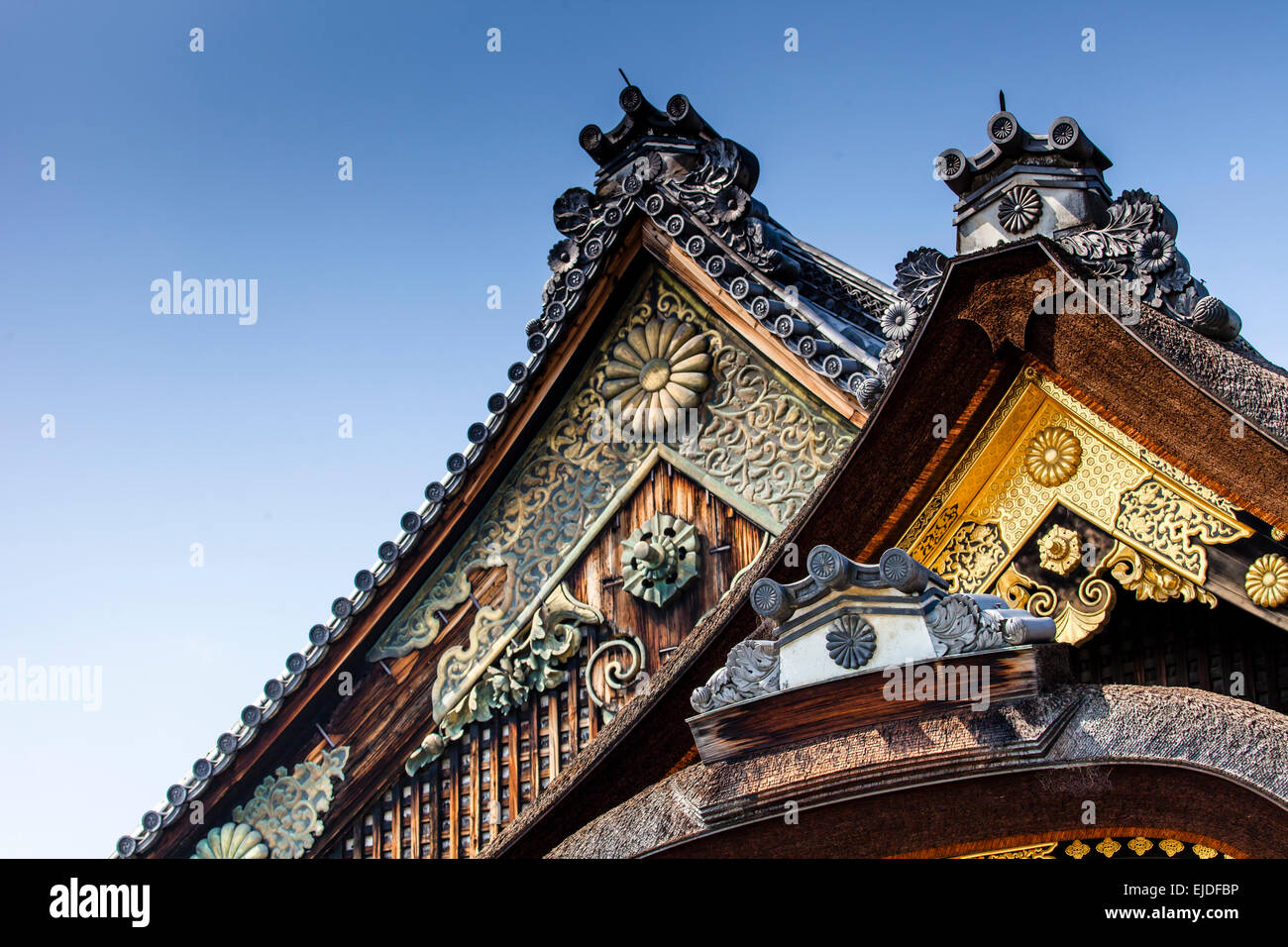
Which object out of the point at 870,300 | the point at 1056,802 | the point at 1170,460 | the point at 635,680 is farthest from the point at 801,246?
the point at 1056,802

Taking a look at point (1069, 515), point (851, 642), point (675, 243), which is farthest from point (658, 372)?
point (851, 642)

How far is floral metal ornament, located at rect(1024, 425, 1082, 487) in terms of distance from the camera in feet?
20.1

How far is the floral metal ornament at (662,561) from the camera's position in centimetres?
855

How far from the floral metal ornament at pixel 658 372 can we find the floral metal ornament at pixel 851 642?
12.7 ft

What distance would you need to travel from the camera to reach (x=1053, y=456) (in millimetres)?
6195

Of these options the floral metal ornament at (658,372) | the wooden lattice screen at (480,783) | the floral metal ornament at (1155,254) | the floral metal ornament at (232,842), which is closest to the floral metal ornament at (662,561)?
the wooden lattice screen at (480,783)

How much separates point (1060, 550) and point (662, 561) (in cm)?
302

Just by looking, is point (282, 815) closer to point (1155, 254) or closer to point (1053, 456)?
point (1053, 456)

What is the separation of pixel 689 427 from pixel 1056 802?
4459mm

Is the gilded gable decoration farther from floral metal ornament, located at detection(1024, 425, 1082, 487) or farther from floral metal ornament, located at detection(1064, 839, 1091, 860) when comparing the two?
floral metal ornament, located at detection(1064, 839, 1091, 860)

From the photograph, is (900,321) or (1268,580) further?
(900,321)

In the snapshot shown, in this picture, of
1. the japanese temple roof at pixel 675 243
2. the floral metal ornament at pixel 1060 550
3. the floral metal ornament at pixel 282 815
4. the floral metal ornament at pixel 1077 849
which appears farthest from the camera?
the floral metal ornament at pixel 282 815

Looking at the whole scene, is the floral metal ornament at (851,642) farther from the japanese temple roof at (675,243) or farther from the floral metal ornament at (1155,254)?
the japanese temple roof at (675,243)
